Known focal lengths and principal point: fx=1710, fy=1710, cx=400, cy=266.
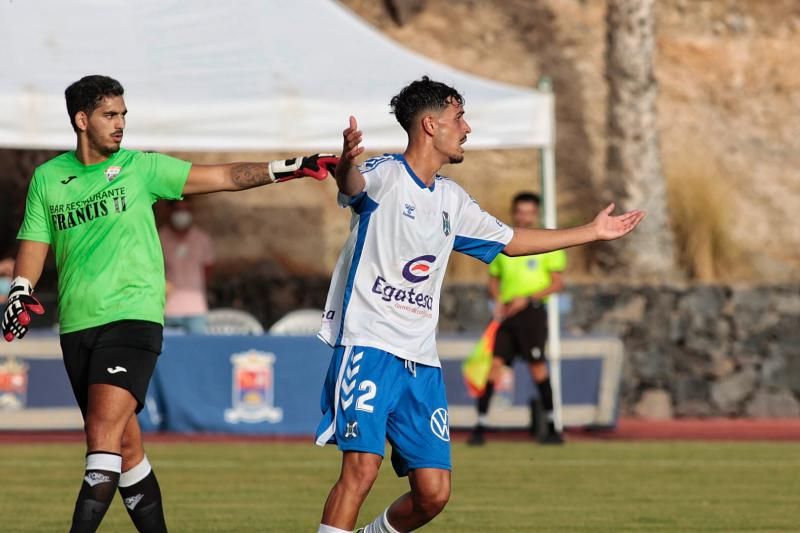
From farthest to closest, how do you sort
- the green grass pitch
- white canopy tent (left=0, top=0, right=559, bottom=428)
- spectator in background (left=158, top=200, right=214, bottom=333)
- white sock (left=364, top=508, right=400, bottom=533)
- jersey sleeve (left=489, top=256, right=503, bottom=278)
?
1. spectator in background (left=158, top=200, right=214, bottom=333)
2. jersey sleeve (left=489, top=256, right=503, bottom=278)
3. white canopy tent (left=0, top=0, right=559, bottom=428)
4. the green grass pitch
5. white sock (left=364, top=508, right=400, bottom=533)

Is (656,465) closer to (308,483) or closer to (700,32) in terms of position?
(308,483)

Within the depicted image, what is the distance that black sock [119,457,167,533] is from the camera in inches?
290

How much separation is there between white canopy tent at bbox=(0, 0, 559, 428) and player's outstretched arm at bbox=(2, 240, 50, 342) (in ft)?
20.1

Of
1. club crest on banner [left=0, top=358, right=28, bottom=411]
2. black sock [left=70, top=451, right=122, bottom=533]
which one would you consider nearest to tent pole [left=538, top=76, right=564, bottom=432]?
club crest on banner [left=0, top=358, right=28, bottom=411]

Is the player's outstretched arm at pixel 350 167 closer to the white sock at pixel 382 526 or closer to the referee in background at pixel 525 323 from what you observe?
the white sock at pixel 382 526

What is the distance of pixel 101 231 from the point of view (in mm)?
7168

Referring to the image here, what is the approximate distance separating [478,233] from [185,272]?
9469 mm

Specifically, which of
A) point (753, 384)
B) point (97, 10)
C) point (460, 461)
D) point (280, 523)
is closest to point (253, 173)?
point (280, 523)

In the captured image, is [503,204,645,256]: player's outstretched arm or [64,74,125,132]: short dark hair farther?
[503,204,645,256]: player's outstretched arm

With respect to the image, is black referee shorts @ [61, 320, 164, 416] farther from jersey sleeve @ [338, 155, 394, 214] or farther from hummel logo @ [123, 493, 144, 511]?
jersey sleeve @ [338, 155, 394, 214]

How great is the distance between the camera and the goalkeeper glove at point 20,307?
7.17 metres

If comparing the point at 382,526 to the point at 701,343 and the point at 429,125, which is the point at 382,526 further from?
the point at 701,343

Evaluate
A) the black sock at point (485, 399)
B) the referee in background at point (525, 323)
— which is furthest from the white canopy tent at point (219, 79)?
the black sock at point (485, 399)

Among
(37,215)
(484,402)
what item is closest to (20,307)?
(37,215)
